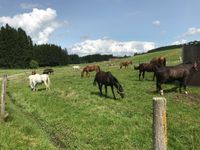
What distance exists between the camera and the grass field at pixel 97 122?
44.8 feet

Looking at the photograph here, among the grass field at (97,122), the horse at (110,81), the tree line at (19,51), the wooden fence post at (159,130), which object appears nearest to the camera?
the wooden fence post at (159,130)

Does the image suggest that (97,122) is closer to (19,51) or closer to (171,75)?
(171,75)

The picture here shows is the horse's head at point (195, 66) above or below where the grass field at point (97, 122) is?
above

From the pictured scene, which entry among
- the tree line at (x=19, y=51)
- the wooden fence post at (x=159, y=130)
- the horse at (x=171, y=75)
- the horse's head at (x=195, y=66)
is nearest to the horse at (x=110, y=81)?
the horse at (x=171, y=75)

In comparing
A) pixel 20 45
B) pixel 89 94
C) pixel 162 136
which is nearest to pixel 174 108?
pixel 89 94

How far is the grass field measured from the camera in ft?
44.8

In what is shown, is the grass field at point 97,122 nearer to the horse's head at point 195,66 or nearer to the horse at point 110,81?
the horse at point 110,81

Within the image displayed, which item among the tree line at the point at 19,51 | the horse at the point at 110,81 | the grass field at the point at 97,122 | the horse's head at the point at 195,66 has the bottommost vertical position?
the grass field at the point at 97,122

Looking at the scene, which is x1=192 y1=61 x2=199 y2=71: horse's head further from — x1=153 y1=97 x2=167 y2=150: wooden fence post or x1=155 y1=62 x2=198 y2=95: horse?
x1=153 y1=97 x2=167 y2=150: wooden fence post

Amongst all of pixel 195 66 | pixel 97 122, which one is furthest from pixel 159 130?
pixel 195 66

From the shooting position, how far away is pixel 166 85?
26.6 metres

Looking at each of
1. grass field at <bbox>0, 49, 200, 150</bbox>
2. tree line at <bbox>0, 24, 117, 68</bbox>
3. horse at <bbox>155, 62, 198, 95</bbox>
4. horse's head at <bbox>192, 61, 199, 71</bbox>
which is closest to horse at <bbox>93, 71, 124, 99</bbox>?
grass field at <bbox>0, 49, 200, 150</bbox>

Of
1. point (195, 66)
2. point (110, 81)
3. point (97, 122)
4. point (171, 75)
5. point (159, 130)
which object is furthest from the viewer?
point (195, 66)

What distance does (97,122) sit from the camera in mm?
16344
